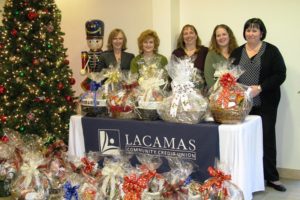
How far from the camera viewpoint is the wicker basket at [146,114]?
2539 millimetres

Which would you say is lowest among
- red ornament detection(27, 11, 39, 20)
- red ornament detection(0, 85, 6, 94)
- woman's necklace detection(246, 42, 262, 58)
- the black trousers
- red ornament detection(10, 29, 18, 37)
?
the black trousers

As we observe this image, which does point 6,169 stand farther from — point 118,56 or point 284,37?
point 284,37

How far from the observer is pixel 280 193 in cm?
333

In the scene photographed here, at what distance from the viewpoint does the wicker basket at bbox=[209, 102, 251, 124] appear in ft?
7.54

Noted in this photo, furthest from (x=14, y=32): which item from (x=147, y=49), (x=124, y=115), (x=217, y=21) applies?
(x=217, y=21)

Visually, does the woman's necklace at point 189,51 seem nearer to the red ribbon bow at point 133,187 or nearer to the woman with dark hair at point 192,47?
the woman with dark hair at point 192,47

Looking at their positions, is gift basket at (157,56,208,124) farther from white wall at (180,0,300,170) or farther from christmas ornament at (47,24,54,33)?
christmas ornament at (47,24,54,33)

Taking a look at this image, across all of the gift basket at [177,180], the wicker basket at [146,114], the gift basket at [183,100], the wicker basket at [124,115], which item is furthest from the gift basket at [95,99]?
the gift basket at [177,180]

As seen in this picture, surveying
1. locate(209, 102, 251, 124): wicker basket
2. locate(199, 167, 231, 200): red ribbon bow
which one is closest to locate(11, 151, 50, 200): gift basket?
locate(199, 167, 231, 200): red ribbon bow

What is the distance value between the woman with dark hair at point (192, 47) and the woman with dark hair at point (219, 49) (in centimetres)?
14

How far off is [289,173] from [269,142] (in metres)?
0.63

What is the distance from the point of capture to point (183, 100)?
7.78 ft

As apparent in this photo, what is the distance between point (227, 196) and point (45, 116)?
2.57 meters

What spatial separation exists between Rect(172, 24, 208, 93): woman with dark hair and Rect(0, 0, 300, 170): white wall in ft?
1.09
